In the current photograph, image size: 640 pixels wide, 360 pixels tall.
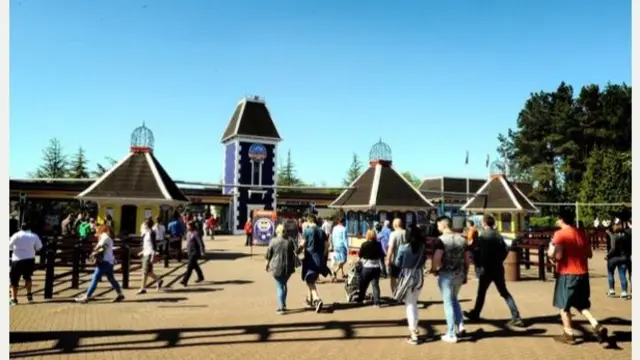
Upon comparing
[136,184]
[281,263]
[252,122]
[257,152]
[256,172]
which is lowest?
[281,263]

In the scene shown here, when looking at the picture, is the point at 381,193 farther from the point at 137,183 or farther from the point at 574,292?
the point at 574,292

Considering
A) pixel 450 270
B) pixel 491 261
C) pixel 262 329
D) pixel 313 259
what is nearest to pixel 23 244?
pixel 262 329

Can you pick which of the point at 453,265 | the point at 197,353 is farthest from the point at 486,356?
the point at 197,353

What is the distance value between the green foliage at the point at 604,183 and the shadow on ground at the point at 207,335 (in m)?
37.0

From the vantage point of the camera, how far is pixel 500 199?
31.1 meters

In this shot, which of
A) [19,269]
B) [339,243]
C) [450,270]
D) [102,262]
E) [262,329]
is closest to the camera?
[450,270]

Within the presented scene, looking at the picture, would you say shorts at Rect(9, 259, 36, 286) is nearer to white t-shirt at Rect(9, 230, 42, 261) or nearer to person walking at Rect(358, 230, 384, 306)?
white t-shirt at Rect(9, 230, 42, 261)

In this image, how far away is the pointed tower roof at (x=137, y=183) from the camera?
829 inches

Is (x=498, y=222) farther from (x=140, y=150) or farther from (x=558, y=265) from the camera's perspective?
(x=558, y=265)

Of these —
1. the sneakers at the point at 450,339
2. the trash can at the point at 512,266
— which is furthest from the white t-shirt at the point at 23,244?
the trash can at the point at 512,266

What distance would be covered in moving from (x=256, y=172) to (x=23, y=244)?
34.3m

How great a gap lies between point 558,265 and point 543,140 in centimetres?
5040

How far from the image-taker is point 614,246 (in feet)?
36.1

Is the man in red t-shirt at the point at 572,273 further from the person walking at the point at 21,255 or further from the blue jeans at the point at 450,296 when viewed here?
the person walking at the point at 21,255
